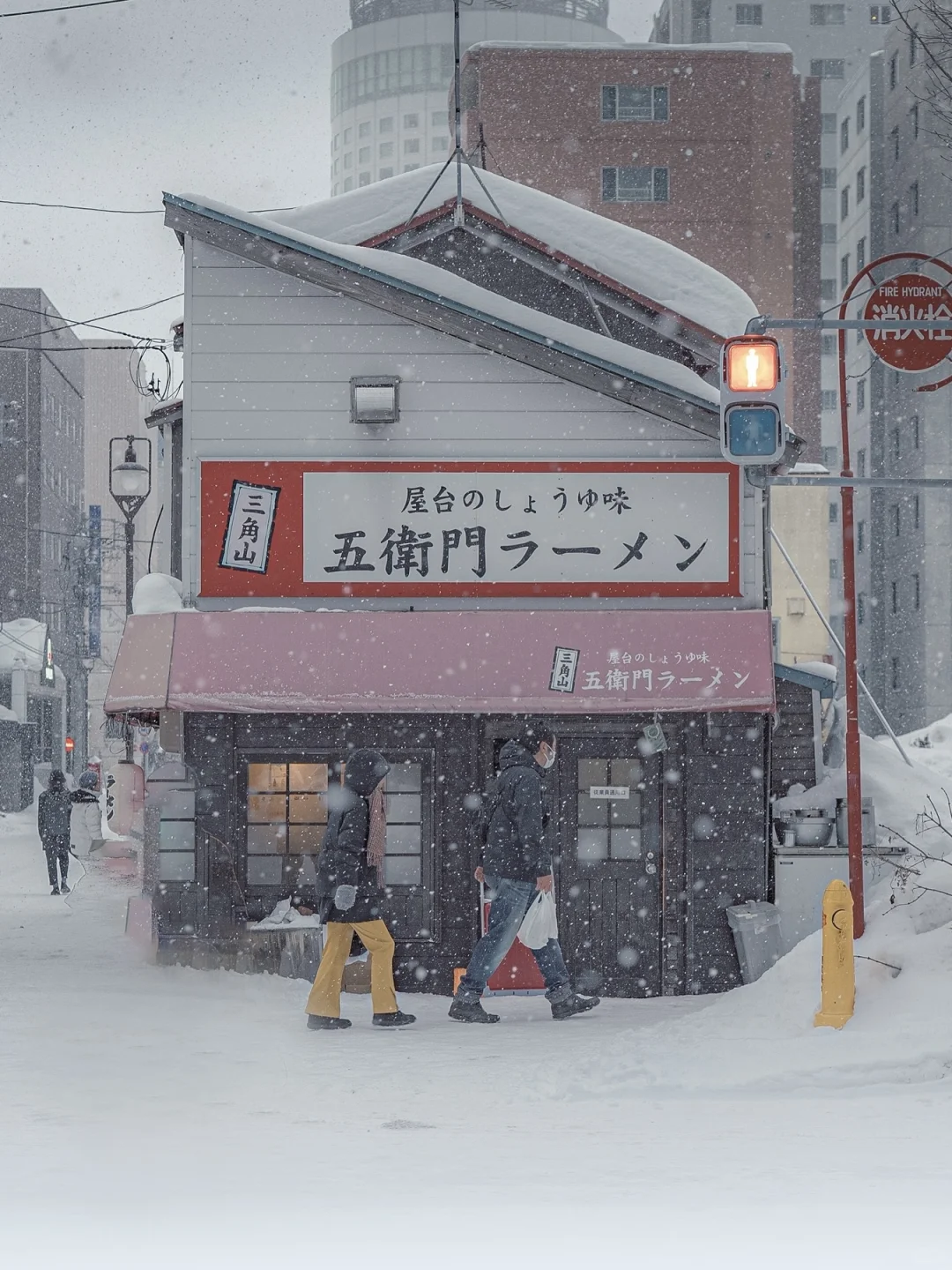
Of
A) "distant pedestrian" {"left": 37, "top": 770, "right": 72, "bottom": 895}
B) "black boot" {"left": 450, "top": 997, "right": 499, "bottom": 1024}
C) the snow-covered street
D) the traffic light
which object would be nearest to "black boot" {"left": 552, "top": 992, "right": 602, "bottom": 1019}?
the snow-covered street

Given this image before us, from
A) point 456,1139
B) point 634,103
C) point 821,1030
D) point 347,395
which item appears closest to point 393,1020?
point 821,1030

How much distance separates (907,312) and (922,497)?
5657cm

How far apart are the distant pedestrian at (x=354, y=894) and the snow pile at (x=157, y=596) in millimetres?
3153

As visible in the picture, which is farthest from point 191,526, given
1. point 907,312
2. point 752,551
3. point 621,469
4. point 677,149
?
point 677,149

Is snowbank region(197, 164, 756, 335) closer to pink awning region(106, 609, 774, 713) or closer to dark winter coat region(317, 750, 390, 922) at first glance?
pink awning region(106, 609, 774, 713)

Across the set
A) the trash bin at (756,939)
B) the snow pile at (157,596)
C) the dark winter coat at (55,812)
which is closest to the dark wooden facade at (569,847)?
the trash bin at (756,939)

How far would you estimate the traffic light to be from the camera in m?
10.6

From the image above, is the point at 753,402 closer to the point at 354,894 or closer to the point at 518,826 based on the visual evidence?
the point at 518,826

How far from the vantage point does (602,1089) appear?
8.74 metres

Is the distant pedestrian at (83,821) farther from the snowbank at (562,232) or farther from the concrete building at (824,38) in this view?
the concrete building at (824,38)

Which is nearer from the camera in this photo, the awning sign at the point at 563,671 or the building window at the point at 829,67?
the awning sign at the point at 563,671

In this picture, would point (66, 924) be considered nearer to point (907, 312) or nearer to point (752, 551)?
point (752, 551)

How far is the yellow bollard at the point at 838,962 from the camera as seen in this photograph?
9.73 m

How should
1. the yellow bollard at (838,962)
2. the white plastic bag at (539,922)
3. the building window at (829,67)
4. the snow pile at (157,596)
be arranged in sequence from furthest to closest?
the building window at (829,67) < the snow pile at (157,596) < the white plastic bag at (539,922) < the yellow bollard at (838,962)
